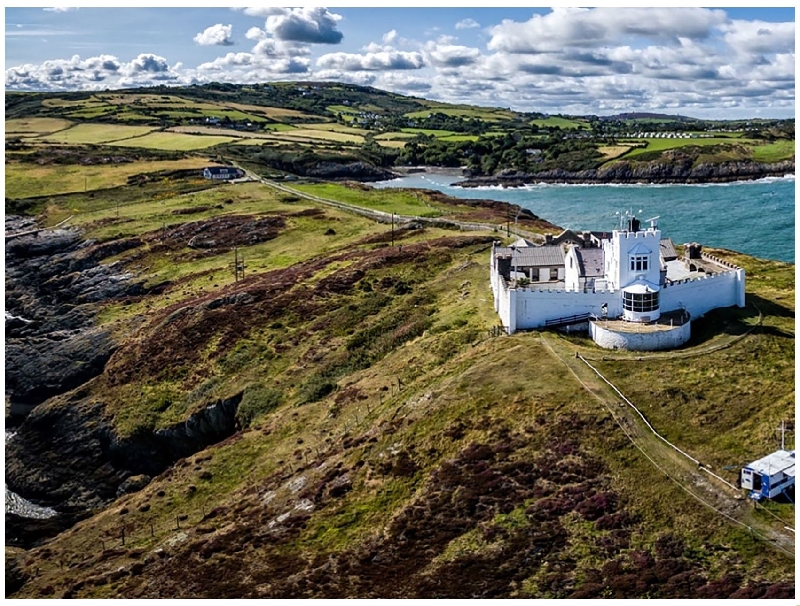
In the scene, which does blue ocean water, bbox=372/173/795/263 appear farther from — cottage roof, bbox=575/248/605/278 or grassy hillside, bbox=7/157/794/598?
cottage roof, bbox=575/248/605/278

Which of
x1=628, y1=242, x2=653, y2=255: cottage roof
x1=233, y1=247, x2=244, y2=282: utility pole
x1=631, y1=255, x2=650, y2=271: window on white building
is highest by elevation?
x1=628, y1=242, x2=653, y2=255: cottage roof

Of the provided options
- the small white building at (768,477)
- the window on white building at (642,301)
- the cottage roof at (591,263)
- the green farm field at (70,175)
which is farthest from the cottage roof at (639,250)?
the green farm field at (70,175)

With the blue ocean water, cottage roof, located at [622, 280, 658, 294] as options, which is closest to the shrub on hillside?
cottage roof, located at [622, 280, 658, 294]

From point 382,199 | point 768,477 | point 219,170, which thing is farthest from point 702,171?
point 768,477

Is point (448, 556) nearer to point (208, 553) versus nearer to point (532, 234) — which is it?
point (208, 553)

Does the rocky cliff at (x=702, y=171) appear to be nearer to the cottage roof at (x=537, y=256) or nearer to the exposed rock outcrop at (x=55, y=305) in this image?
the exposed rock outcrop at (x=55, y=305)

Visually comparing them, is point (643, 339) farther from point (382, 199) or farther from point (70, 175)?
point (70, 175)

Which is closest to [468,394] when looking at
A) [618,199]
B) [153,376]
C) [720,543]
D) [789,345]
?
[720,543]
